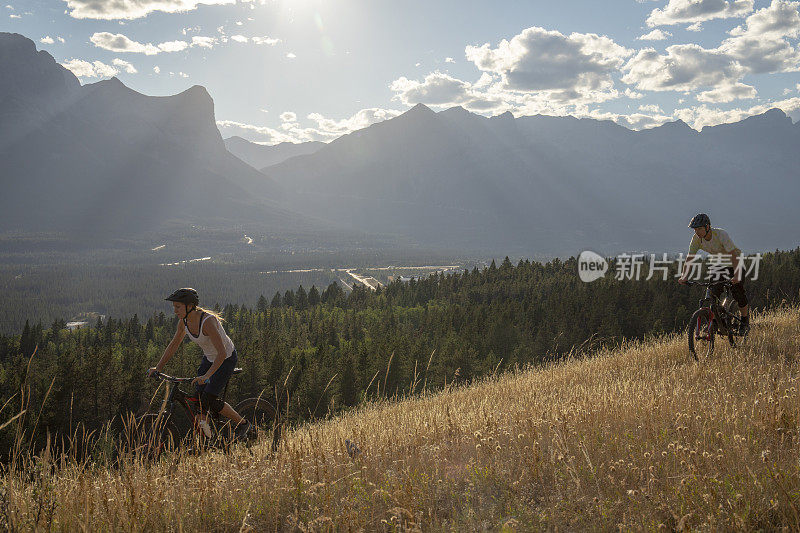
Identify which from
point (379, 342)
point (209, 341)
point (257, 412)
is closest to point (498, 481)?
point (257, 412)

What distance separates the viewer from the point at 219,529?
4.84m

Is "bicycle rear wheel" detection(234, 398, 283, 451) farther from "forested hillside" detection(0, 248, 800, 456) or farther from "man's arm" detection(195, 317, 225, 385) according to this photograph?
"forested hillside" detection(0, 248, 800, 456)

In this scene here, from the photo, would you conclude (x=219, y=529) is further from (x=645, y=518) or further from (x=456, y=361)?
(x=456, y=361)

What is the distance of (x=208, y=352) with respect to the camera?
8.09 meters

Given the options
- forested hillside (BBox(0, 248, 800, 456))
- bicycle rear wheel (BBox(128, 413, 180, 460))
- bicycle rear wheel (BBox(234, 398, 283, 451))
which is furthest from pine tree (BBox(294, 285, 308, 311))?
bicycle rear wheel (BBox(128, 413, 180, 460))

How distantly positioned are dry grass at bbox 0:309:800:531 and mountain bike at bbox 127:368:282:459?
37.4 inches

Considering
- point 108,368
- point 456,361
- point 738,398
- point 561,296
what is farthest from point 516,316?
point 738,398

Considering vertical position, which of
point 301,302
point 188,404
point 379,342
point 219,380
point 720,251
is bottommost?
point 301,302

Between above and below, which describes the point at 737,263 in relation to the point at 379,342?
above

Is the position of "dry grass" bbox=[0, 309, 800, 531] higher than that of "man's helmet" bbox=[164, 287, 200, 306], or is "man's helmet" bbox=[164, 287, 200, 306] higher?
"man's helmet" bbox=[164, 287, 200, 306]

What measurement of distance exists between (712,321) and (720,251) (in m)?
1.67

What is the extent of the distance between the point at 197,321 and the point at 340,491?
3977 millimetres

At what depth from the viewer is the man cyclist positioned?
11.3 meters

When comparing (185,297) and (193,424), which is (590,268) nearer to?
(193,424)
